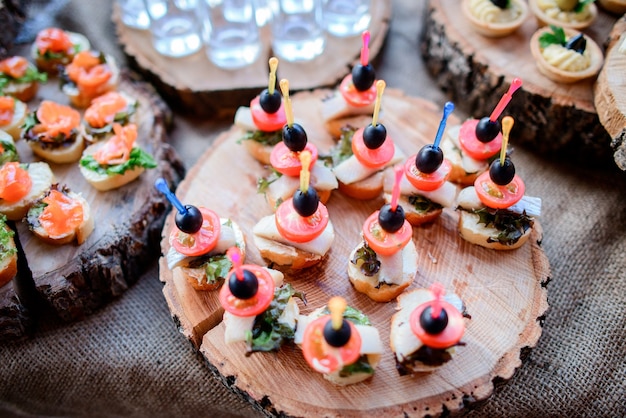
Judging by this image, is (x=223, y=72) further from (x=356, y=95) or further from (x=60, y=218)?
(x=60, y=218)

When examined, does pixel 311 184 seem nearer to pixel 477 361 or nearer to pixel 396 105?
pixel 396 105

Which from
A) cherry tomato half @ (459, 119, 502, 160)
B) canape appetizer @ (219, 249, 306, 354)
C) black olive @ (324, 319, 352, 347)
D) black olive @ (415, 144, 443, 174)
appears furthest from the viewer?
cherry tomato half @ (459, 119, 502, 160)

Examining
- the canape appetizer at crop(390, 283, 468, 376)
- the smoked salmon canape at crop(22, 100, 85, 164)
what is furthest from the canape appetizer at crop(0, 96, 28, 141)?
Result: the canape appetizer at crop(390, 283, 468, 376)

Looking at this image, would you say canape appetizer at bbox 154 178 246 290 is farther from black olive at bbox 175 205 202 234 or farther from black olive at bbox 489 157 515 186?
black olive at bbox 489 157 515 186

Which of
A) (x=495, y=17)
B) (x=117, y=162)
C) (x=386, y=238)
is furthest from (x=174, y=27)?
(x=386, y=238)

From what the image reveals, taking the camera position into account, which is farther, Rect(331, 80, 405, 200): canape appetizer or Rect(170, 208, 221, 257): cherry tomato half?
Rect(331, 80, 405, 200): canape appetizer

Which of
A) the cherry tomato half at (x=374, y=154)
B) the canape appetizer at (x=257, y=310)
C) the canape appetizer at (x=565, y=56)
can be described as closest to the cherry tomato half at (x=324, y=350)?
the canape appetizer at (x=257, y=310)

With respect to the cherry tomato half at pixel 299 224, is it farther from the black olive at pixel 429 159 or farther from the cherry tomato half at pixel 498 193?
the cherry tomato half at pixel 498 193
